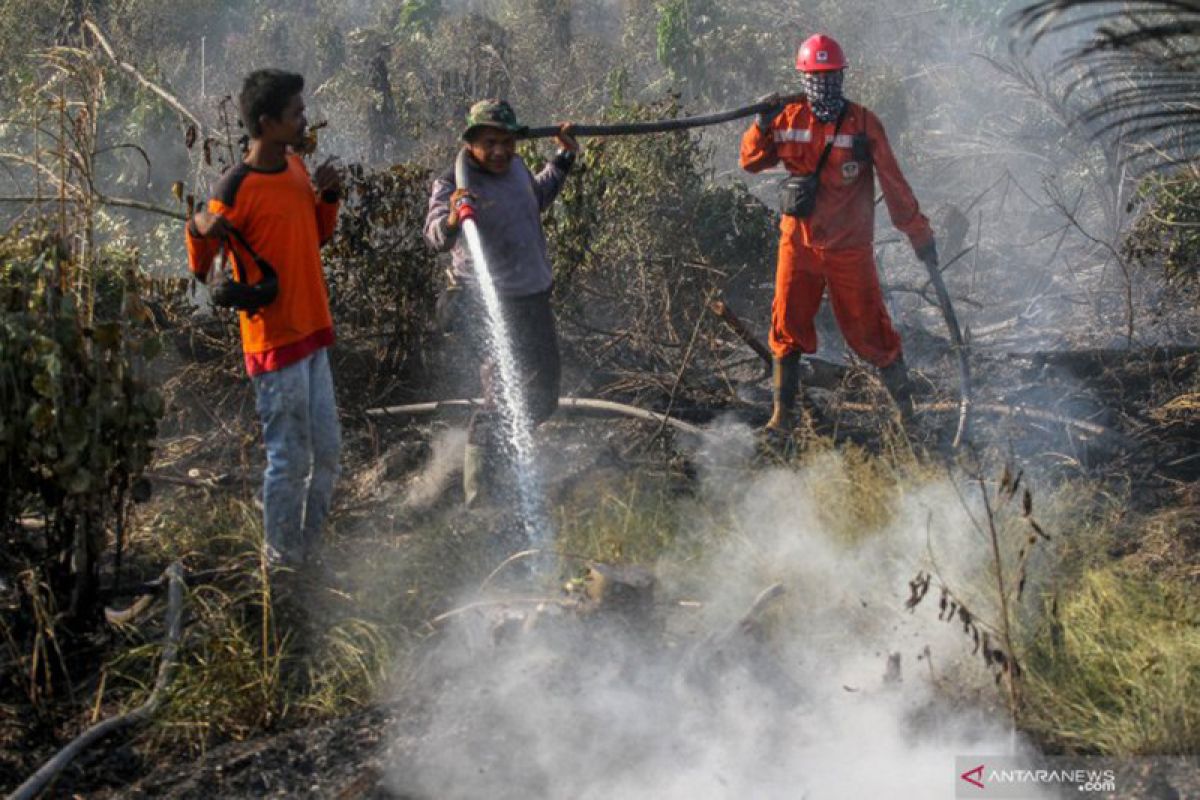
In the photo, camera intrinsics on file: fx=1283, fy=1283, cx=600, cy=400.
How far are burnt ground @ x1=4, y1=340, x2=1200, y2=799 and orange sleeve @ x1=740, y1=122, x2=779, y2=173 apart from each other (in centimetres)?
118

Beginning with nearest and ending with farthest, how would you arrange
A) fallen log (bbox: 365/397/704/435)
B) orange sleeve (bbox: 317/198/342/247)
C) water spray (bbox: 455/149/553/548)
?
orange sleeve (bbox: 317/198/342/247), water spray (bbox: 455/149/553/548), fallen log (bbox: 365/397/704/435)

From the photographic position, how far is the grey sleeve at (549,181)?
5.87m

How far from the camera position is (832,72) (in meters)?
6.10

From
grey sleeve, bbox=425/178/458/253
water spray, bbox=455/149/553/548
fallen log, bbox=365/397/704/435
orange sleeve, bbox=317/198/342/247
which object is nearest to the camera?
orange sleeve, bbox=317/198/342/247

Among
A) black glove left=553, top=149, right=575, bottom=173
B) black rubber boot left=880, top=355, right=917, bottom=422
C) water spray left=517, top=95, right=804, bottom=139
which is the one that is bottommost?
black rubber boot left=880, top=355, right=917, bottom=422

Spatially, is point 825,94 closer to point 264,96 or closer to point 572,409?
point 572,409

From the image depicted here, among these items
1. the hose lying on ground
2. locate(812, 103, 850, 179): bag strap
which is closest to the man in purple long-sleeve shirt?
the hose lying on ground

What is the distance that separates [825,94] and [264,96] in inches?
108

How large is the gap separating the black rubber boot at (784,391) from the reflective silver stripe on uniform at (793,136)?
105cm

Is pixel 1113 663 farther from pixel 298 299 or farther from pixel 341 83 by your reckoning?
pixel 341 83

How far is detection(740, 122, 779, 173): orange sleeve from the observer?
631 centimetres

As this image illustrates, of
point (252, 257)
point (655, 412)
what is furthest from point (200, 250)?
point (655, 412)

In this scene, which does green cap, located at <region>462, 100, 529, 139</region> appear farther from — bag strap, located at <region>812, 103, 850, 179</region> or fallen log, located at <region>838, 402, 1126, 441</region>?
fallen log, located at <region>838, 402, 1126, 441</region>

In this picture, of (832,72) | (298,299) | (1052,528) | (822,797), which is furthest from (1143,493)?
(298,299)
